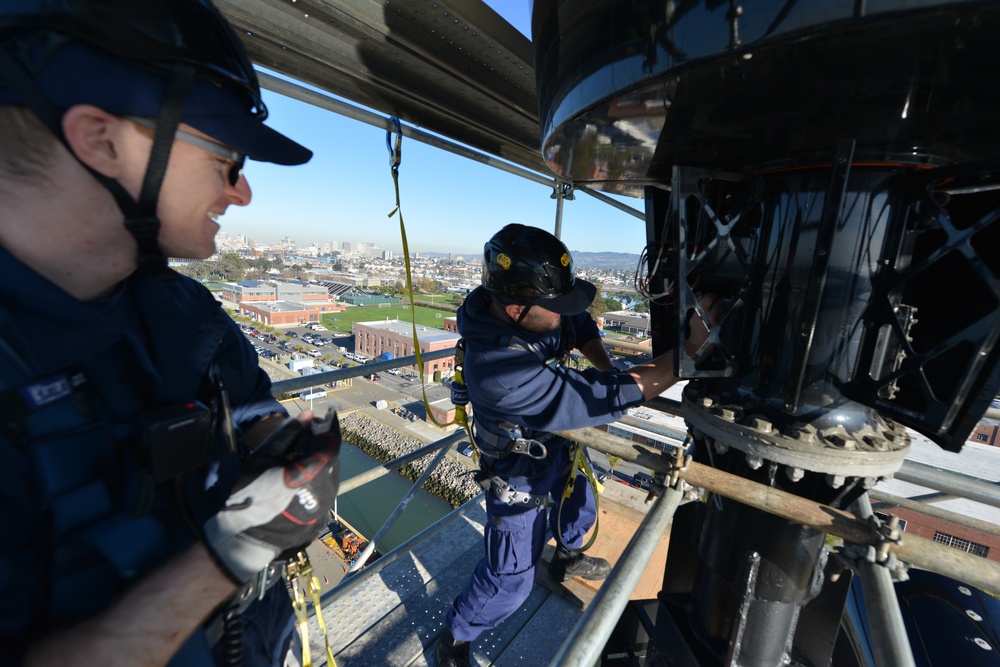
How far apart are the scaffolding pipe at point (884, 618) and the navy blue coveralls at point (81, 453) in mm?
1779

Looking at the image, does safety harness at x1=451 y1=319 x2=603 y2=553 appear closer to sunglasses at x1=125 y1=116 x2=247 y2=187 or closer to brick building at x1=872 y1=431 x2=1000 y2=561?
sunglasses at x1=125 y1=116 x2=247 y2=187

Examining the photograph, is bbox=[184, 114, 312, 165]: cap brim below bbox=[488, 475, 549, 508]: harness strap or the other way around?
the other way around

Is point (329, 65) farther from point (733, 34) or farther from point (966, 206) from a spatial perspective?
point (966, 206)

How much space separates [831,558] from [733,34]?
6.31 feet

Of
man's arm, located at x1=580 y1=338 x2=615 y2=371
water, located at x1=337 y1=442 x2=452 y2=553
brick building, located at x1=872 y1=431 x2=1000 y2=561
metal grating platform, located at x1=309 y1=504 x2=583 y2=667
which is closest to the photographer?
metal grating platform, located at x1=309 y1=504 x2=583 y2=667

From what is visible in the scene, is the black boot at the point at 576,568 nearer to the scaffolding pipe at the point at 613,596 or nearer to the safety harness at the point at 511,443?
the safety harness at the point at 511,443

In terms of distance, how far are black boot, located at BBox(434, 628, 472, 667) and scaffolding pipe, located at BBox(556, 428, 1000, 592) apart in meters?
2.14

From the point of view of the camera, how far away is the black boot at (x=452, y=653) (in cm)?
272

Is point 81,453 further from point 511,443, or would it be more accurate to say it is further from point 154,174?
point 511,443

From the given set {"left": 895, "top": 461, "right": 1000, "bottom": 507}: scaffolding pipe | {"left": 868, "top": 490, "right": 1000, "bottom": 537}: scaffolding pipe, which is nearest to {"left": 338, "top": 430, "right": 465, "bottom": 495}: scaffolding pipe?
{"left": 895, "top": 461, "right": 1000, "bottom": 507}: scaffolding pipe

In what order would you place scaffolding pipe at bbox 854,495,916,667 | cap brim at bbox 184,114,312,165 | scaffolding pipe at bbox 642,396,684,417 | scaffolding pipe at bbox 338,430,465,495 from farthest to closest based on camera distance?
1. scaffolding pipe at bbox 338,430,465,495
2. scaffolding pipe at bbox 642,396,684,417
3. cap brim at bbox 184,114,312,165
4. scaffolding pipe at bbox 854,495,916,667

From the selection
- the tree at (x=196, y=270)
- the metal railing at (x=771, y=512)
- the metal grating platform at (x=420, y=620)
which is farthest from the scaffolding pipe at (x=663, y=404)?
the tree at (x=196, y=270)

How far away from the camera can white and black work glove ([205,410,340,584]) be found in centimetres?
Result: 107

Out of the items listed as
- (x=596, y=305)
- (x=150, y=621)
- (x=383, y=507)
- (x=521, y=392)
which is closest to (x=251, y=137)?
(x=150, y=621)
